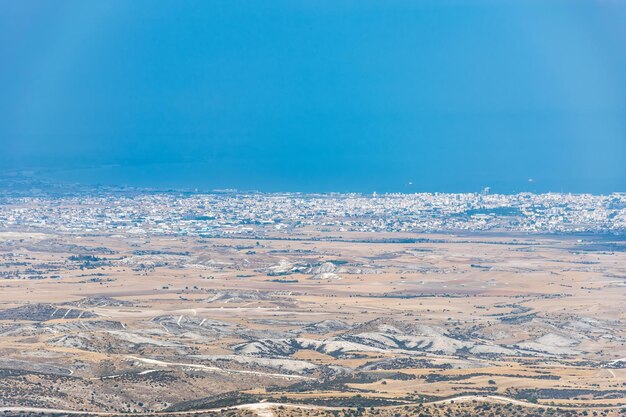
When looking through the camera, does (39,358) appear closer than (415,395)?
No

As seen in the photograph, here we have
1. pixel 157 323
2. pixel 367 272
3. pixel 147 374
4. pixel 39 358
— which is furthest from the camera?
pixel 367 272

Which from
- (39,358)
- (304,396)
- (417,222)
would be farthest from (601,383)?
(417,222)

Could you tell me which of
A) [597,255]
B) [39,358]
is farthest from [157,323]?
[597,255]

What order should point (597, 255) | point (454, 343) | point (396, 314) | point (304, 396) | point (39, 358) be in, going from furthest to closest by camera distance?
1. point (597, 255)
2. point (396, 314)
3. point (454, 343)
4. point (39, 358)
5. point (304, 396)

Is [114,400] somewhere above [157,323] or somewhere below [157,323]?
below

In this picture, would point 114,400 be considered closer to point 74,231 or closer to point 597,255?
point 597,255

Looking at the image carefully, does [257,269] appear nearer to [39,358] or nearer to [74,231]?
[74,231]

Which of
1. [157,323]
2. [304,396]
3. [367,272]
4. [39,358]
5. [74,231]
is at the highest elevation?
[74,231]
